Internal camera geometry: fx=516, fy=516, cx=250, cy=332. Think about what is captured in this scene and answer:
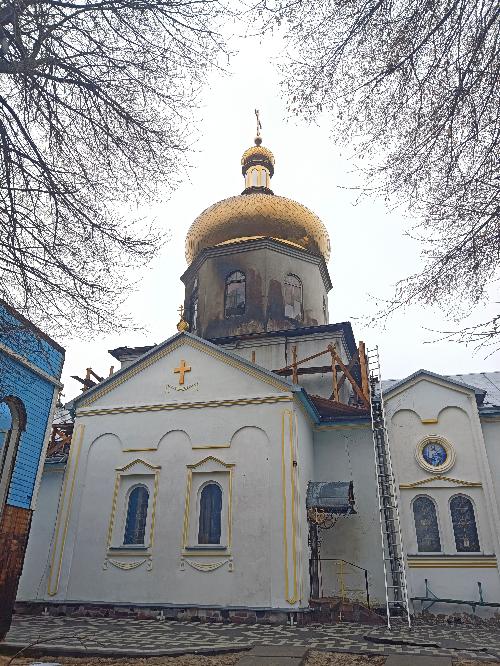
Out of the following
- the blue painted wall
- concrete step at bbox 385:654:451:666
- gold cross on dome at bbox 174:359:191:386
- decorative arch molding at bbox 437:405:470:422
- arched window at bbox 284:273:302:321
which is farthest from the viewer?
arched window at bbox 284:273:302:321

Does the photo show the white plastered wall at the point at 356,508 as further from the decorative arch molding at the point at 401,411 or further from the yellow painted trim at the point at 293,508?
the yellow painted trim at the point at 293,508

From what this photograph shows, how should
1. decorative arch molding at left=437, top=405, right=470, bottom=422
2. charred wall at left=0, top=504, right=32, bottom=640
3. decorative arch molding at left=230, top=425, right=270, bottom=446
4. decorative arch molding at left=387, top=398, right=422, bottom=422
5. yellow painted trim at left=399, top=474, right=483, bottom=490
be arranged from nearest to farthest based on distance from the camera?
charred wall at left=0, top=504, right=32, bottom=640 → decorative arch molding at left=230, top=425, right=270, bottom=446 → yellow painted trim at left=399, top=474, right=483, bottom=490 → decorative arch molding at left=437, top=405, right=470, bottom=422 → decorative arch molding at left=387, top=398, right=422, bottom=422

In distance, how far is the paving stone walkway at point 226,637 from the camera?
22.0 feet

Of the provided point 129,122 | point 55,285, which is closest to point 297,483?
point 55,285

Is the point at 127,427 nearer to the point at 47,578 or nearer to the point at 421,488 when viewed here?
the point at 47,578

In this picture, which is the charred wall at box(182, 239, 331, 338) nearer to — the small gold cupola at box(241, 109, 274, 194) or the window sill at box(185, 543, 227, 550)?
the small gold cupola at box(241, 109, 274, 194)

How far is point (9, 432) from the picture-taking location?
7.85 m

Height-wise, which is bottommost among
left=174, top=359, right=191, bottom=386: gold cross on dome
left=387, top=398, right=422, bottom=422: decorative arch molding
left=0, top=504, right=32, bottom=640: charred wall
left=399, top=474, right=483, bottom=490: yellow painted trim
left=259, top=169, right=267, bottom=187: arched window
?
left=0, top=504, right=32, bottom=640: charred wall

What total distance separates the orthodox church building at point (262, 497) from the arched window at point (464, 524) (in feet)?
0.10

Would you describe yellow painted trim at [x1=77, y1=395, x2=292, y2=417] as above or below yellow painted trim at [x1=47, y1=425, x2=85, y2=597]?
above

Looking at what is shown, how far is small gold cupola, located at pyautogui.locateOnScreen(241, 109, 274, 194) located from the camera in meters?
22.7

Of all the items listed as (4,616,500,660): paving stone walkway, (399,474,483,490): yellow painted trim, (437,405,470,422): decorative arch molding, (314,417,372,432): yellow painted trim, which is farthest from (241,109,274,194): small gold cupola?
(4,616,500,660): paving stone walkway

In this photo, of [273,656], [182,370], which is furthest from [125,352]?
[273,656]

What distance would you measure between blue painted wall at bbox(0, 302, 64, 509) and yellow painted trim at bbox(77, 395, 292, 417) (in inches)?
163
